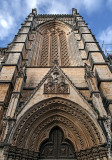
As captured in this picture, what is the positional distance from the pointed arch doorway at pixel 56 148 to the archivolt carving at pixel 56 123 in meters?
0.31

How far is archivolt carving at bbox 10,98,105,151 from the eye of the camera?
227 inches

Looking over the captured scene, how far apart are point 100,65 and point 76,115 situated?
456 centimetres

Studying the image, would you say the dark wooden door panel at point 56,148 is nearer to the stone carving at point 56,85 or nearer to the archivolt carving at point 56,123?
the archivolt carving at point 56,123

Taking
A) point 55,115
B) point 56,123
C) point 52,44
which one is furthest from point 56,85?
point 52,44

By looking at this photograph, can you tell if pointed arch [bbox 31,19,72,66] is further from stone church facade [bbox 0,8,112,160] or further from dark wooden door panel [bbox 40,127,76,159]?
dark wooden door panel [bbox 40,127,76,159]

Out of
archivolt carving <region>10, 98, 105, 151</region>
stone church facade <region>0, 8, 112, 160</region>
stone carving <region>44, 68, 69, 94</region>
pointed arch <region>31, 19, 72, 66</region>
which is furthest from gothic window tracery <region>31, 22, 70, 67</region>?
archivolt carving <region>10, 98, 105, 151</region>

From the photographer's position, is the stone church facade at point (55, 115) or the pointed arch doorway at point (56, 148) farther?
the pointed arch doorway at point (56, 148)

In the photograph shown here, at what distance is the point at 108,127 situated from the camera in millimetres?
5578

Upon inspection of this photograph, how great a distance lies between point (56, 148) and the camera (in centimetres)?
643

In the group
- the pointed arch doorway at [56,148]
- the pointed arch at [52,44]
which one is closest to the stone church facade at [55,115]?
the pointed arch doorway at [56,148]

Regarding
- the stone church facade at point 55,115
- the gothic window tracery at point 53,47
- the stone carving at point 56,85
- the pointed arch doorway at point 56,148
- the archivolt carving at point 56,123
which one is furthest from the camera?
the gothic window tracery at point 53,47

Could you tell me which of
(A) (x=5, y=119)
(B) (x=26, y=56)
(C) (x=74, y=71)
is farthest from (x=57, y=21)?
(A) (x=5, y=119)

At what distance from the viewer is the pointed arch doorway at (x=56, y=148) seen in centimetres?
614

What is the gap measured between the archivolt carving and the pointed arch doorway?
1.02ft
